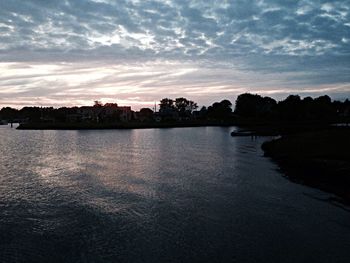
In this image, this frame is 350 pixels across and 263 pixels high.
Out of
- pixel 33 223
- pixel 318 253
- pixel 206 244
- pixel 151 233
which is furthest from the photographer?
pixel 33 223

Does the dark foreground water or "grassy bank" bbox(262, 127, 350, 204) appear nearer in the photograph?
the dark foreground water

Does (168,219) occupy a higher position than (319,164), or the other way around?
(319,164)

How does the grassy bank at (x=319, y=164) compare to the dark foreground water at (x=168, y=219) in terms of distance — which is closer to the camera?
the dark foreground water at (x=168, y=219)

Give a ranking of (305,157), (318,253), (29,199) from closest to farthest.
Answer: (318,253), (29,199), (305,157)

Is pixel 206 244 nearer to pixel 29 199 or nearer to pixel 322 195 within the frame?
pixel 322 195

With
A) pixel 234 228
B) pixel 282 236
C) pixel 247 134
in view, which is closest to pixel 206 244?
pixel 234 228

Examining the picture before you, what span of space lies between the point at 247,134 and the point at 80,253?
10408cm

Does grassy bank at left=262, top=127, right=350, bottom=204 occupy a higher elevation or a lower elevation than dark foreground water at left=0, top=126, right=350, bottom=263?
higher

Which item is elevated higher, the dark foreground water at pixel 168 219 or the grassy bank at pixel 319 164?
the grassy bank at pixel 319 164

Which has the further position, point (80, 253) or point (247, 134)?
point (247, 134)

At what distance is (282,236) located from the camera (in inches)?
776

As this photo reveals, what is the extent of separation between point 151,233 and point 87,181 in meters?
18.9

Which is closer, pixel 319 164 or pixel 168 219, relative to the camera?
pixel 168 219

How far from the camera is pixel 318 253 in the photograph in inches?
682
